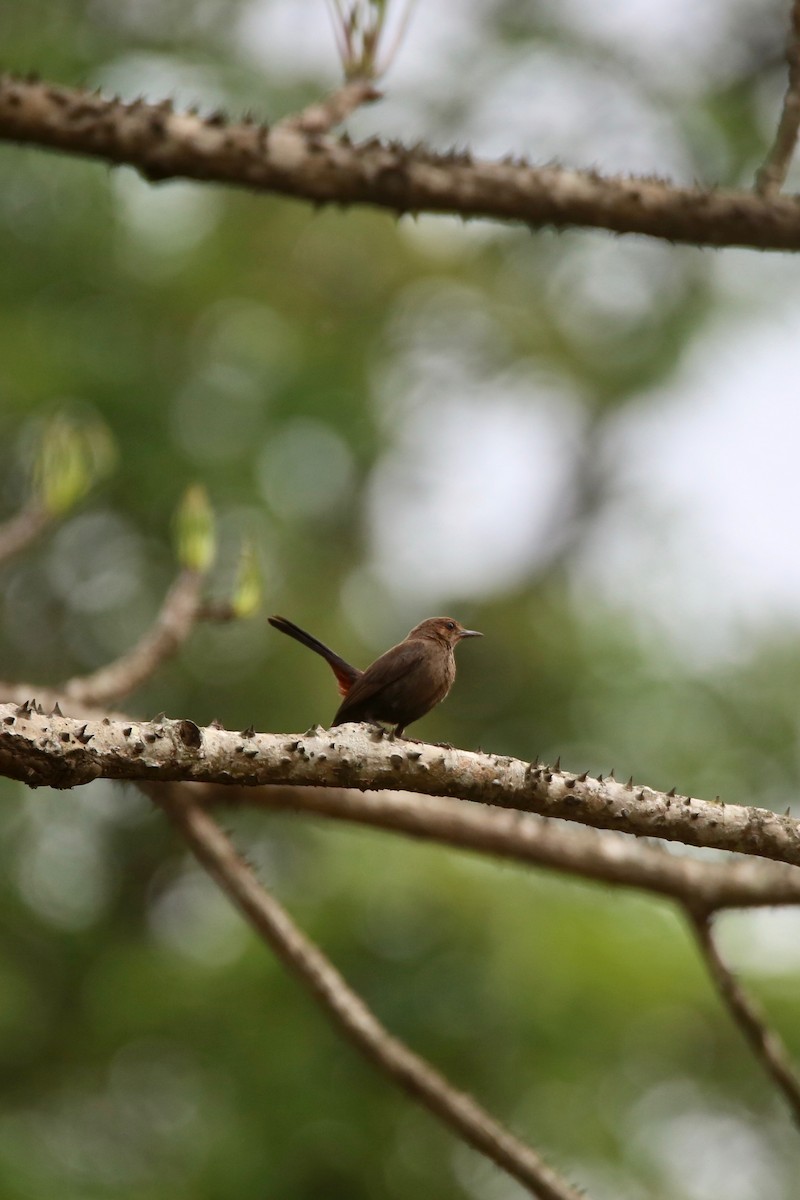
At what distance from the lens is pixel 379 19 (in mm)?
4574

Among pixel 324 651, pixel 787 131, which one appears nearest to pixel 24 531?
pixel 324 651

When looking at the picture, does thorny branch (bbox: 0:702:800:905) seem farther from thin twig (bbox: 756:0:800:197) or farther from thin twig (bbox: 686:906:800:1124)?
thin twig (bbox: 756:0:800:197)

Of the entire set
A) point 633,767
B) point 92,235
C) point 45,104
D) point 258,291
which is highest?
point 258,291

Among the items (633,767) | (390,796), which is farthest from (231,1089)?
(633,767)

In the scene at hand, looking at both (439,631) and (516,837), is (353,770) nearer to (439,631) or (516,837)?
(439,631)

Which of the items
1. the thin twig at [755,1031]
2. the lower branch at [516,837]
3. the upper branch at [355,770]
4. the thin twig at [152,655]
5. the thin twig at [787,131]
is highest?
the thin twig at [787,131]

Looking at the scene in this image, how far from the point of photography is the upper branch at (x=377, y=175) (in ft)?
13.5

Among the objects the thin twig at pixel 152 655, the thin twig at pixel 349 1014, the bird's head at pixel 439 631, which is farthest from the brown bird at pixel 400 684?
the thin twig at pixel 152 655

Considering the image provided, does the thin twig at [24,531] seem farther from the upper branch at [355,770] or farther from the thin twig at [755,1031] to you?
the thin twig at [755,1031]

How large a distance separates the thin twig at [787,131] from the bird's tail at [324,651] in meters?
1.98

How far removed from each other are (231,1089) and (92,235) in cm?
820

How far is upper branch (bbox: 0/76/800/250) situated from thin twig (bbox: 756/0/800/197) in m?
0.07

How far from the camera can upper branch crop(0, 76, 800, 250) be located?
4.11m

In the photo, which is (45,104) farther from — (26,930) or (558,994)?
(26,930)
